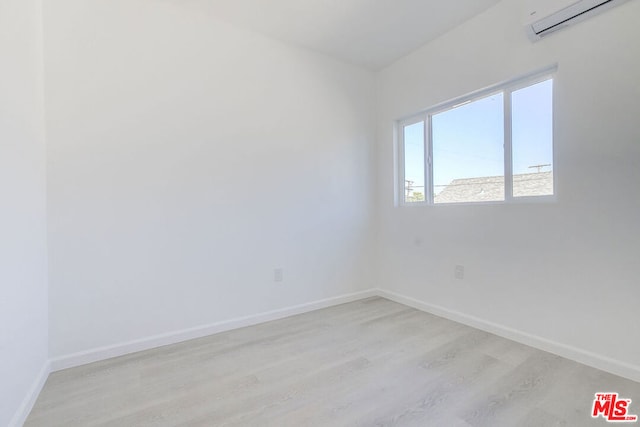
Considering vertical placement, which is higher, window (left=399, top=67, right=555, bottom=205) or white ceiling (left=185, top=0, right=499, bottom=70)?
white ceiling (left=185, top=0, right=499, bottom=70)

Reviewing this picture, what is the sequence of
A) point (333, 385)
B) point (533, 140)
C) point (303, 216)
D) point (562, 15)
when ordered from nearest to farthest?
point (333, 385) < point (562, 15) < point (533, 140) < point (303, 216)

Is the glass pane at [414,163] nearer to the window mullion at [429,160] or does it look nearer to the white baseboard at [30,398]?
the window mullion at [429,160]

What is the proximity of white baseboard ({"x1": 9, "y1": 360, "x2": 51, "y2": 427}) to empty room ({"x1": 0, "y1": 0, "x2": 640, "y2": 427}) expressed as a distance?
0.02m

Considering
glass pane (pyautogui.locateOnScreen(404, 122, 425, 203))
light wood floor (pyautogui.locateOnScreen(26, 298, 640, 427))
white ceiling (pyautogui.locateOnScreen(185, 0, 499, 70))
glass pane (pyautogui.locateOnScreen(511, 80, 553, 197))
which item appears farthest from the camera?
glass pane (pyautogui.locateOnScreen(404, 122, 425, 203))

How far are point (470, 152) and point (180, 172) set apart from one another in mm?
2596

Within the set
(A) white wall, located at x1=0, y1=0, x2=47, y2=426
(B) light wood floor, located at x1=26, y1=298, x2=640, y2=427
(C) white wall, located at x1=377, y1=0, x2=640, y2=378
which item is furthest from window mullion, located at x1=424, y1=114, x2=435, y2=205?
(A) white wall, located at x1=0, y1=0, x2=47, y2=426

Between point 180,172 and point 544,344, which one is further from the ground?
point 180,172

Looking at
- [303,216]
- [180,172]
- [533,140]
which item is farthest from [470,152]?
[180,172]

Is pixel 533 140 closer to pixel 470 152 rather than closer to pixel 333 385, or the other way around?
pixel 470 152

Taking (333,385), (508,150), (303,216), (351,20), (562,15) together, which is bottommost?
(333,385)

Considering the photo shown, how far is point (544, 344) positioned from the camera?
6.77 feet

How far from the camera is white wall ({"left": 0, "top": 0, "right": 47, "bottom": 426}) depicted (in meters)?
1.29

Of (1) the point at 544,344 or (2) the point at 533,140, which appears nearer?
(1) the point at 544,344

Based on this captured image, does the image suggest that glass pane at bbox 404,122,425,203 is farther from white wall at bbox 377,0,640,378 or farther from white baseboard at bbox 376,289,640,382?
white baseboard at bbox 376,289,640,382
